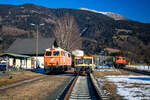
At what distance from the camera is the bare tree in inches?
1844

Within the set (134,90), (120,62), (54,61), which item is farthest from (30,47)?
(134,90)

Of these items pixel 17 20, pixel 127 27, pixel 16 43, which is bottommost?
pixel 16 43

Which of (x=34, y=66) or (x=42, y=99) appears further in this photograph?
(x=34, y=66)

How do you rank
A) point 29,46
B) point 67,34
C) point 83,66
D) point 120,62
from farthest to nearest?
point 67,34, point 120,62, point 29,46, point 83,66

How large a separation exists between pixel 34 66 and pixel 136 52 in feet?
156

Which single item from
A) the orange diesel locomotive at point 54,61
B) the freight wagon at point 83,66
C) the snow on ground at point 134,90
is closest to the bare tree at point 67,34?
the orange diesel locomotive at point 54,61

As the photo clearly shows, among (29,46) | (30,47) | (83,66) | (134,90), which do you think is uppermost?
(29,46)

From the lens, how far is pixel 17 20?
188250 millimetres

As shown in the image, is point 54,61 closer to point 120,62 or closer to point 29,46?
point 29,46

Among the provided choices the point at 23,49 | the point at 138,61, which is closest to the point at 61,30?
the point at 23,49

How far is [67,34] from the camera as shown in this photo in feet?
153

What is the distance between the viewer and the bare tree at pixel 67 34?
46.8 m

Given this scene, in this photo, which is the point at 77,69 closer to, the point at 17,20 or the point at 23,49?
the point at 23,49

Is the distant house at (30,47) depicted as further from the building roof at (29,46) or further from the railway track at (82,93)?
the railway track at (82,93)
